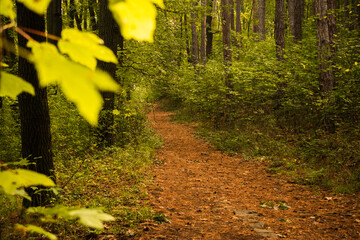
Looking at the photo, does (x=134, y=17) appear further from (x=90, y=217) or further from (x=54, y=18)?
(x=54, y=18)

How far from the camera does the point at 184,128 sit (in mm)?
14367

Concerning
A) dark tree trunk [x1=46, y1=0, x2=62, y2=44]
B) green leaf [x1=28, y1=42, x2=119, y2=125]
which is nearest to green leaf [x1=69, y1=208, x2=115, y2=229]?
green leaf [x1=28, y1=42, x2=119, y2=125]

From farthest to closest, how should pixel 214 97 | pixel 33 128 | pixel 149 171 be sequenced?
pixel 214 97, pixel 149 171, pixel 33 128

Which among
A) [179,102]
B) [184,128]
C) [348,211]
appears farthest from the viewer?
[179,102]

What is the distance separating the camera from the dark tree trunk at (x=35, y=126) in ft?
12.5

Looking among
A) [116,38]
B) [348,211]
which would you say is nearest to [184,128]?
[116,38]

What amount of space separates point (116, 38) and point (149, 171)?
12.9 feet

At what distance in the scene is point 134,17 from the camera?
85 cm

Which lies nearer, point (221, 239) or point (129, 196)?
point (221, 239)

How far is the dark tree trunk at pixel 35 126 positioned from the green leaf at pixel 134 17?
336 centimetres

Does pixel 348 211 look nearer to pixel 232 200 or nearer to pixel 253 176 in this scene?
pixel 232 200

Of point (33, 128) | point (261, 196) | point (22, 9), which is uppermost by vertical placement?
point (22, 9)

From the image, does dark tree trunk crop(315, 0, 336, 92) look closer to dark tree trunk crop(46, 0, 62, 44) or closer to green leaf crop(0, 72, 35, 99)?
dark tree trunk crop(46, 0, 62, 44)

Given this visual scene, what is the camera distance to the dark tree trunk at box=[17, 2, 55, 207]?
150 inches
